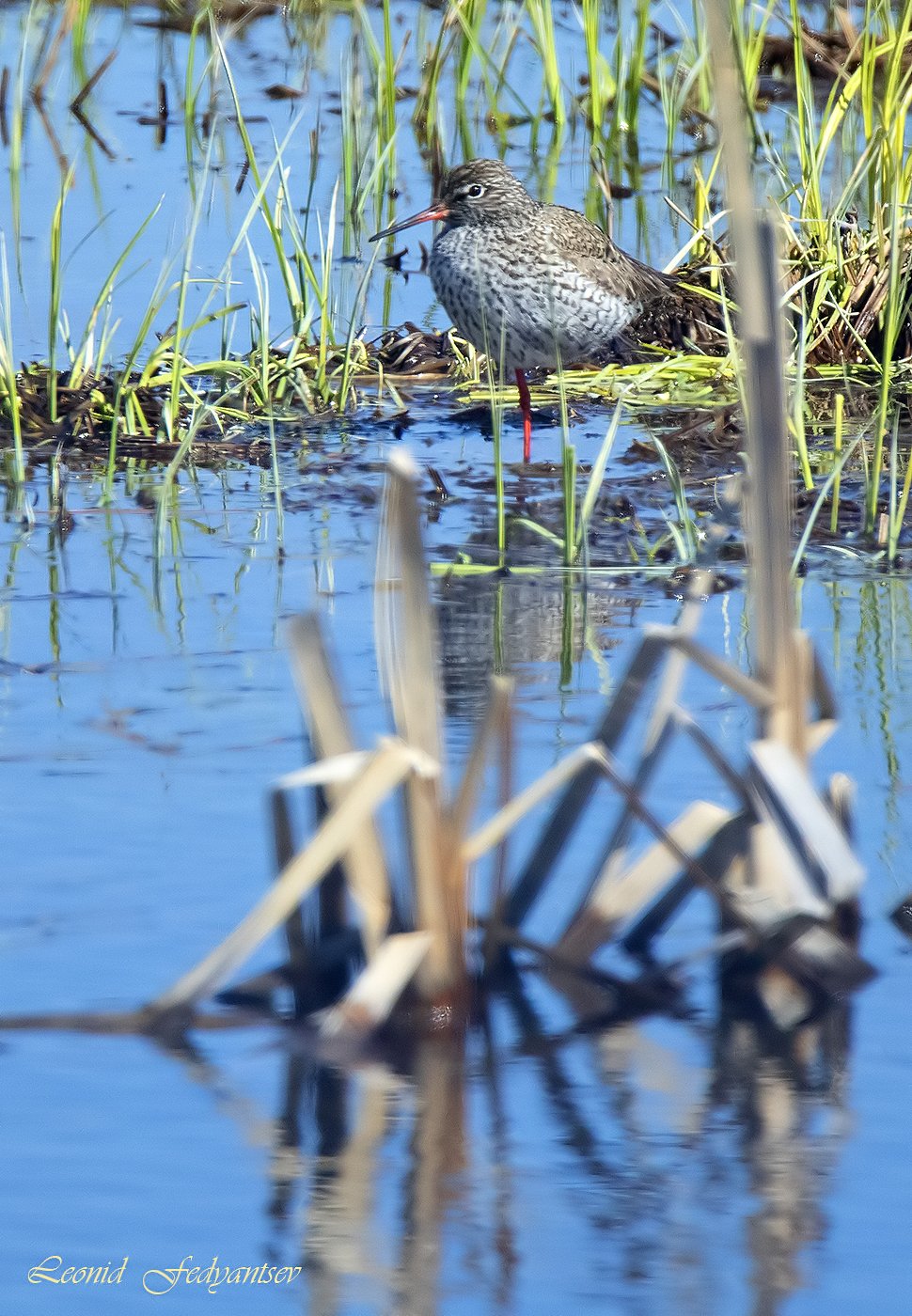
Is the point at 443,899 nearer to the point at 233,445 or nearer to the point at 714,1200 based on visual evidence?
the point at 714,1200

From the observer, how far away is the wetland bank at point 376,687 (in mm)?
2574

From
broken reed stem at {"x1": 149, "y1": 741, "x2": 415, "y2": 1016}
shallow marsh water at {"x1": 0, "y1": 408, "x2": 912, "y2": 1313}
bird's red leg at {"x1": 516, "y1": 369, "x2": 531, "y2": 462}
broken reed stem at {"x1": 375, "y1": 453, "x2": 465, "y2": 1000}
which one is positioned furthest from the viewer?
bird's red leg at {"x1": 516, "y1": 369, "x2": 531, "y2": 462}

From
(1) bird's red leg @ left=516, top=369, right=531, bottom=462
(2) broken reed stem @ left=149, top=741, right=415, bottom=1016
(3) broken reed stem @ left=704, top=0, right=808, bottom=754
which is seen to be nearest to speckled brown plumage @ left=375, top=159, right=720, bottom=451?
(1) bird's red leg @ left=516, top=369, right=531, bottom=462

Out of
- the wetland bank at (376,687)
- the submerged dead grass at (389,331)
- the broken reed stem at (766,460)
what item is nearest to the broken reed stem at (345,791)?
the wetland bank at (376,687)

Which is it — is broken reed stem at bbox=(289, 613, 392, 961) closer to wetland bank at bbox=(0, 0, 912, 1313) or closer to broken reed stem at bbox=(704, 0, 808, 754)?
wetland bank at bbox=(0, 0, 912, 1313)

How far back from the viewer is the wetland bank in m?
2.57

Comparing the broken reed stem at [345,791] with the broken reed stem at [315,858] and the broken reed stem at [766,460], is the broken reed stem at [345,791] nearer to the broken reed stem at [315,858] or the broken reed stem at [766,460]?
the broken reed stem at [315,858]

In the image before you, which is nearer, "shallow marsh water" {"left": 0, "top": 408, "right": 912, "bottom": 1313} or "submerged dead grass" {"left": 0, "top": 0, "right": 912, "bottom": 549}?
"shallow marsh water" {"left": 0, "top": 408, "right": 912, "bottom": 1313}

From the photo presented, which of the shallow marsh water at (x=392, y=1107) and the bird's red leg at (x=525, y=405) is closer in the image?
the shallow marsh water at (x=392, y=1107)

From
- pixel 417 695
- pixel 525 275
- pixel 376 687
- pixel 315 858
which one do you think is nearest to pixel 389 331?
pixel 525 275

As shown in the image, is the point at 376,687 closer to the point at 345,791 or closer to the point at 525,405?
the point at 345,791

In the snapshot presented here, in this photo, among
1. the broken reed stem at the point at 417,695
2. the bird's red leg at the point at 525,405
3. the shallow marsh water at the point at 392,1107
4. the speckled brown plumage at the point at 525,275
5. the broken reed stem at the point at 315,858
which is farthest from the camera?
the speckled brown plumage at the point at 525,275

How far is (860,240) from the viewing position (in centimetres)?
722

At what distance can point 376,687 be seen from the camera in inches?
173
